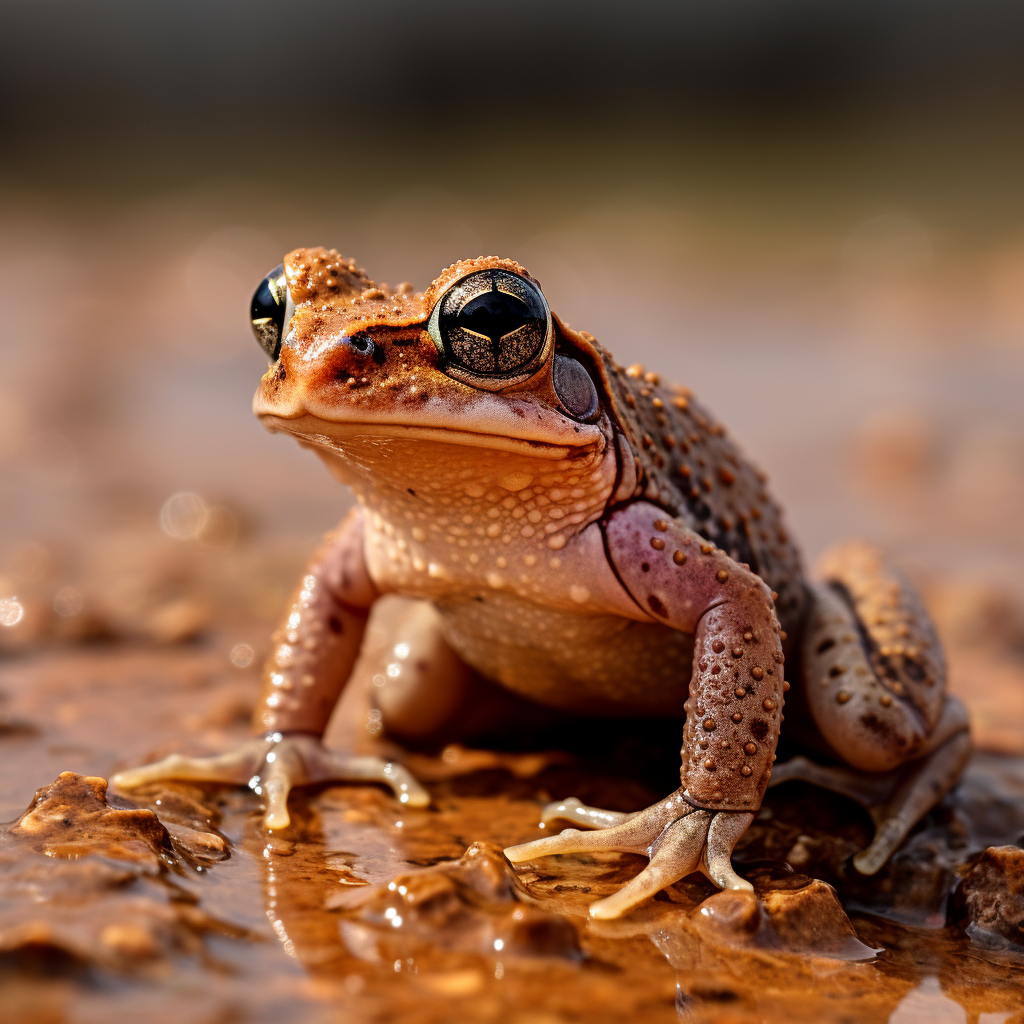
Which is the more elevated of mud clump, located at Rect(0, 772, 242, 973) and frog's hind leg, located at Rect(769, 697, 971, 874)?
frog's hind leg, located at Rect(769, 697, 971, 874)

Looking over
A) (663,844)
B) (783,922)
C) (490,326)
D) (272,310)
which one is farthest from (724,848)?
(272,310)

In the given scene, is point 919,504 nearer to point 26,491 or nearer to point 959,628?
point 959,628

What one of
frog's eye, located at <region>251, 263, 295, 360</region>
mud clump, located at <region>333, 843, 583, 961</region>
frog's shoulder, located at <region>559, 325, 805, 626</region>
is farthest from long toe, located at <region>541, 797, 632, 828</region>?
frog's eye, located at <region>251, 263, 295, 360</region>

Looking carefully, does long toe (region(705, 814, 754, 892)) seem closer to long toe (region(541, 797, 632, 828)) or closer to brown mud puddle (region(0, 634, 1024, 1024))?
brown mud puddle (region(0, 634, 1024, 1024))

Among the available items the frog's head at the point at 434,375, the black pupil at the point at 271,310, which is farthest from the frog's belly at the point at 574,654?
the black pupil at the point at 271,310

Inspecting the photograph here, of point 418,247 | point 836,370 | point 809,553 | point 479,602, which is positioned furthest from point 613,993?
point 418,247

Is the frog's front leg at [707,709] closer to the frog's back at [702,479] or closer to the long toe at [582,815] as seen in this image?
the long toe at [582,815]

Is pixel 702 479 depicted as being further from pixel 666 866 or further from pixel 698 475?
pixel 666 866
